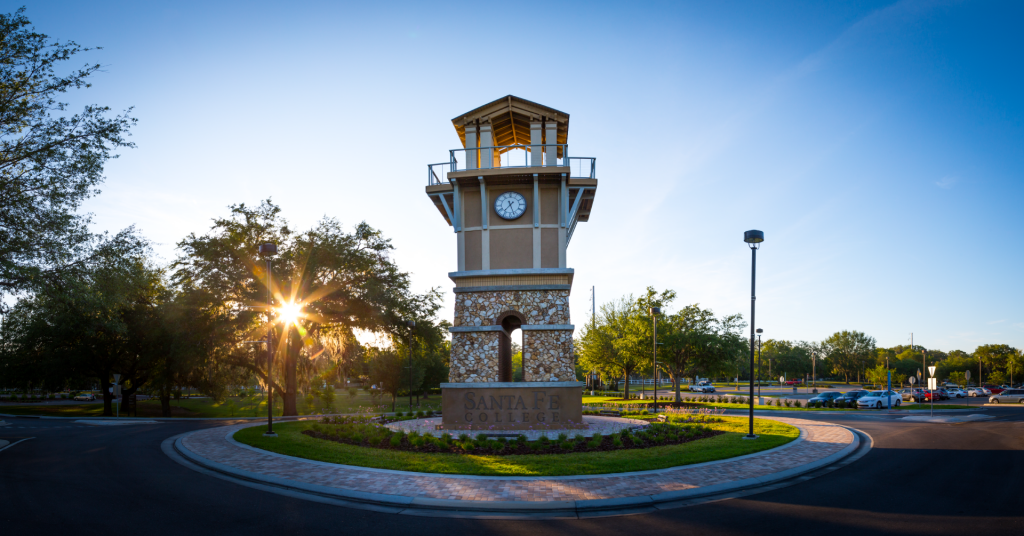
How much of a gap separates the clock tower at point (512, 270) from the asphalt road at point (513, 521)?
1009 cm

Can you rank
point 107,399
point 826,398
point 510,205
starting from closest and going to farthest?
1. point 510,205
2. point 107,399
3. point 826,398

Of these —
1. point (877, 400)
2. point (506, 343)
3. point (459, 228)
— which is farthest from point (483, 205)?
point (877, 400)

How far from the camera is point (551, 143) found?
872 inches

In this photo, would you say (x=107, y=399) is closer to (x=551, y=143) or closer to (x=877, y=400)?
(x=551, y=143)

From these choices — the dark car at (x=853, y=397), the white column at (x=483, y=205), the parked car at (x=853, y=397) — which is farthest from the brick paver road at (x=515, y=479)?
the parked car at (x=853, y=397)

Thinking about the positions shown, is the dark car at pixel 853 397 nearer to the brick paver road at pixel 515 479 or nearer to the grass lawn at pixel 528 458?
the grass lawn at pixel 528 458

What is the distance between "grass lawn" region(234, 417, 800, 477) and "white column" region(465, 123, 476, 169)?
1213 cm

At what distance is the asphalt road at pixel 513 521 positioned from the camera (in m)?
7.89

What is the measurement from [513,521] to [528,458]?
497cm

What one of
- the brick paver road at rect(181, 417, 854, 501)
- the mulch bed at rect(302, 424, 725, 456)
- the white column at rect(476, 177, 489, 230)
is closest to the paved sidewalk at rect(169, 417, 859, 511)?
the brick paver road at rect(181, 417, 854, 501)

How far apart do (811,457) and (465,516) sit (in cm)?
936

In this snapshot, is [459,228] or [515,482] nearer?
[515,482]

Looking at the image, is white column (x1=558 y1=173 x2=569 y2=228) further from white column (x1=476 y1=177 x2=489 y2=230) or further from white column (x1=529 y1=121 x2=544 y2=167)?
white column (x1=476 y1=177 x2=489 y2=230)

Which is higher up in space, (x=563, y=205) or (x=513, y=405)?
(x=563, y=205)
